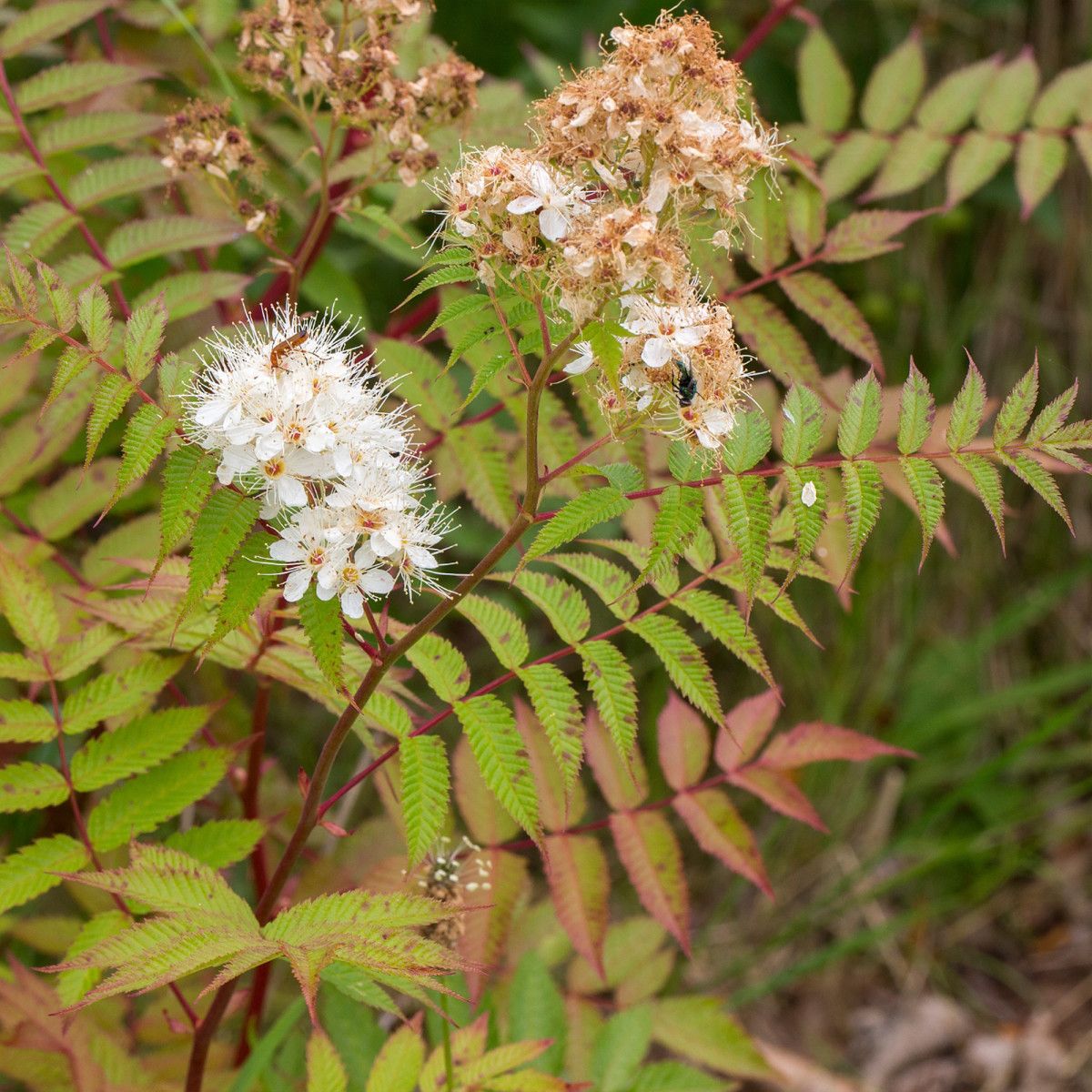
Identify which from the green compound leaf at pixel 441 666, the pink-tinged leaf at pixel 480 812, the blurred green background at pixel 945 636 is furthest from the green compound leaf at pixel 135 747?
the blurred green background at pixel 945 636

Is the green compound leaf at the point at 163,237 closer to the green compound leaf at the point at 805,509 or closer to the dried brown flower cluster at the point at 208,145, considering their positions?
the dried brown flower cluster at the point at 208,145

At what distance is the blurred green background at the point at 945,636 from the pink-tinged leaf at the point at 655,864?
1318 millimetres

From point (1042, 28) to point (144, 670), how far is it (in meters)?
2.69

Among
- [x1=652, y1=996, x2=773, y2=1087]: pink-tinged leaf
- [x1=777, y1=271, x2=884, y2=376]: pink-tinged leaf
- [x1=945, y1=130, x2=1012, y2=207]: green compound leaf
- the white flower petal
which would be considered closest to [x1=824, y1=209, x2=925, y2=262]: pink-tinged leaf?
[x1=777, y1=271, x2=884, y2=376]: pink-tinged leaf

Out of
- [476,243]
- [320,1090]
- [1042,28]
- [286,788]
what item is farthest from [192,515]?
[1042,28]

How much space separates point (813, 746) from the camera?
5.15 feet

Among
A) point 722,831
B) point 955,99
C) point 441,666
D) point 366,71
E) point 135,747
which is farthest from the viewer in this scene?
point 955,99

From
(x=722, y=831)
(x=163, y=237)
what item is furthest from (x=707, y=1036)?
(x=163, y=237)

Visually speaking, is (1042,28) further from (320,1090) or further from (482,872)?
(320,1090)

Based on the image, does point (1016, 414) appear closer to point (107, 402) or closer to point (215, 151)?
point (107, 402)

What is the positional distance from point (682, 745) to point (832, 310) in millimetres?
653

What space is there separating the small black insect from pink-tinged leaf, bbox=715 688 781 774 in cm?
71

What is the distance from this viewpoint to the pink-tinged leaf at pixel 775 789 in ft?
4.97

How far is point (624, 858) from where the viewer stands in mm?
1479
